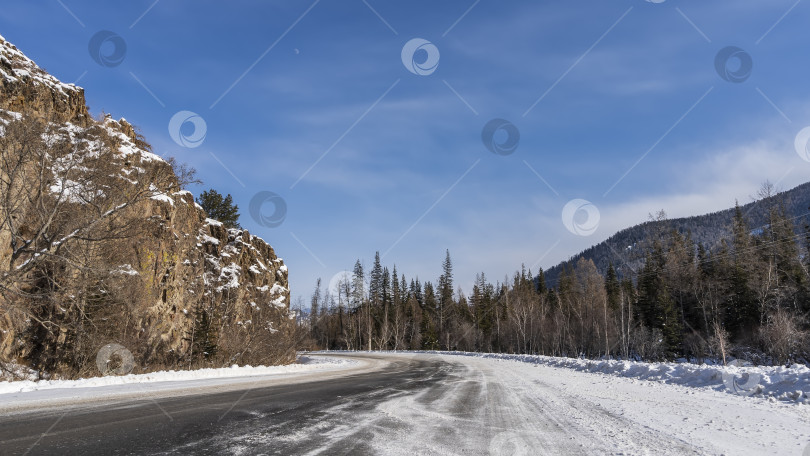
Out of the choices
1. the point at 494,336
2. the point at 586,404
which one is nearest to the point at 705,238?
the point at 494,336

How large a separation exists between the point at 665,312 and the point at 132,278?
53.2 m

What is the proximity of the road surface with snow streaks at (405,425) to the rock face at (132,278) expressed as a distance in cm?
1018

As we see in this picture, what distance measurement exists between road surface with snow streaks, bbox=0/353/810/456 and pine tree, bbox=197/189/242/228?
46079 millimetres

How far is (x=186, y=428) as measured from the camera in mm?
6590

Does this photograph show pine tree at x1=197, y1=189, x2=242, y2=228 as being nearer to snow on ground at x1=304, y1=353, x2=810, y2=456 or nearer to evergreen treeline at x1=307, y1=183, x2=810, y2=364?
evergreen treeline at x1=307, y1=183, x2=810, y2=364

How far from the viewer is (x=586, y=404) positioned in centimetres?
1016

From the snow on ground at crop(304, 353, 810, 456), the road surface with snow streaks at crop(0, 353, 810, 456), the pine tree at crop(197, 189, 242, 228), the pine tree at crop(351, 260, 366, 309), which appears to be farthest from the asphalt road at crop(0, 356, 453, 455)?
the pine tree at crop(351, 260, 366, 309)

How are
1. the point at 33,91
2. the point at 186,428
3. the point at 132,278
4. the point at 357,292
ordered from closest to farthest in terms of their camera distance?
the point at 186,428, the point at 33,91, the point at 132,278, the point at 357,292

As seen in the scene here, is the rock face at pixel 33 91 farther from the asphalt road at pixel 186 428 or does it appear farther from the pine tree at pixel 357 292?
the pine tree at pixel 357 292

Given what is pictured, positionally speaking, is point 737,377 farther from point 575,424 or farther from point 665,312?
point 665,312

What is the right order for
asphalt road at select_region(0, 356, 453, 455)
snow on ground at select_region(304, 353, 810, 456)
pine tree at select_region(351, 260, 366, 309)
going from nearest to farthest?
asphalt road at select_region(0, 356, 453, 455)
snow on ground at select_region(304, 353, 810, 456)
pine tree at select_region(351, 260, 366, 309)

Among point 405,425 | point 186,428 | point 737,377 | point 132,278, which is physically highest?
point 132,278

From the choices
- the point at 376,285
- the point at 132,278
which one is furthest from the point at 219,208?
the point at 376,285

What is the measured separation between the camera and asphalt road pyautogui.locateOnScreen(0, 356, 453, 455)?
5.38 metres
